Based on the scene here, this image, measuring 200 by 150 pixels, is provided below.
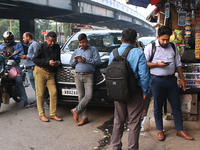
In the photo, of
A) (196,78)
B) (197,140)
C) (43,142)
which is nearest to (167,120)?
(197,140)

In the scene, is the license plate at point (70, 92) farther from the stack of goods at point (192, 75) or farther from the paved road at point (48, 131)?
the stack of goods at point (192, 75)

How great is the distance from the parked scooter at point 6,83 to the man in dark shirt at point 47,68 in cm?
96

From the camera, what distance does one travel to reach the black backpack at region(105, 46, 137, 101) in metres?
2.84

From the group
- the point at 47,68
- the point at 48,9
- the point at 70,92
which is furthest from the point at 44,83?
the point at 48,9

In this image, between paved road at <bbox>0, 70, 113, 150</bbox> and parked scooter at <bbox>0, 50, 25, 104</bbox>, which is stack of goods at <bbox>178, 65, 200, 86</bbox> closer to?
paved road at <bbox>0, 70, 113, 150</bbox>

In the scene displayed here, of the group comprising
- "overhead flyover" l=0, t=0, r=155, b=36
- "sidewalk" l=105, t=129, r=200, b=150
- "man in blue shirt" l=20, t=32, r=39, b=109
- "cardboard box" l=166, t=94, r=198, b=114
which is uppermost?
"overhead flyover" l=0, t=0, r=155, b=36

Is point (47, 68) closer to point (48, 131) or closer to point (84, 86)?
point (84, 86)

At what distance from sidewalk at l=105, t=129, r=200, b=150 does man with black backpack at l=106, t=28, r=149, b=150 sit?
65 centimetres

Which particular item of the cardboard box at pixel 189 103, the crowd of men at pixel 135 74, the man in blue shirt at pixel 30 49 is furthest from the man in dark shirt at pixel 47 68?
the cardboard box at pixel 189 103

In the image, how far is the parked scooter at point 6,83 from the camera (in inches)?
210

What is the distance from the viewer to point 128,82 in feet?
9.46

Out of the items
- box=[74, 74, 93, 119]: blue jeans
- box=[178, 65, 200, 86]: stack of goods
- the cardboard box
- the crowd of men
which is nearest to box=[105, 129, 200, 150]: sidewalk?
the crowd of men

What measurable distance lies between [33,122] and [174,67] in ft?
10.2

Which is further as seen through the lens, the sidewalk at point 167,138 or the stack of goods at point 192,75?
the stack of goods at point 192,75
